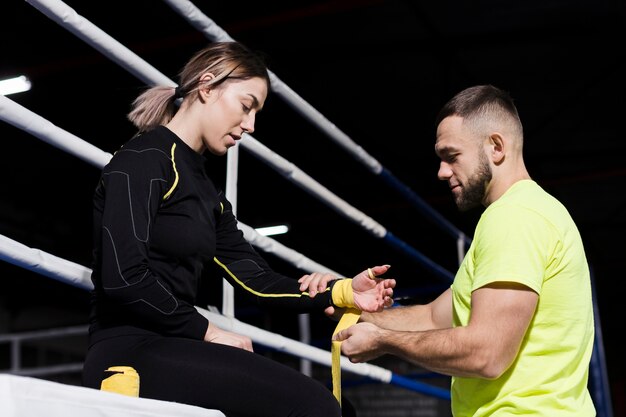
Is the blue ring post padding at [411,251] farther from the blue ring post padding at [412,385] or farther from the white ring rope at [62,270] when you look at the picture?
the white ring rope at [62,270]

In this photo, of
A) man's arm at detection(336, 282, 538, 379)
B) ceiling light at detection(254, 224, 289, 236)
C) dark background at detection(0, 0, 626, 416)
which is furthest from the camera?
ceiling light at detection(254, 224, 289, 236)

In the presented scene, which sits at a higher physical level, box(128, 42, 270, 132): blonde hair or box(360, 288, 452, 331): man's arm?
box(128, 42, 270, 132): blonde hair

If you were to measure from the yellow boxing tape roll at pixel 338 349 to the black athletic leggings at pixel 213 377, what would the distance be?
0.17 m

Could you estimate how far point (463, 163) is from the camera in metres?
1.77

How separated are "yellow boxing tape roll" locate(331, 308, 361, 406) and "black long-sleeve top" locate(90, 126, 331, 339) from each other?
0.27 metres

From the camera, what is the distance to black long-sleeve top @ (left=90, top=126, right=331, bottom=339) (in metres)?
1.23

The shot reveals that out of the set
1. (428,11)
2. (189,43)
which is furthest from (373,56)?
(189,43)

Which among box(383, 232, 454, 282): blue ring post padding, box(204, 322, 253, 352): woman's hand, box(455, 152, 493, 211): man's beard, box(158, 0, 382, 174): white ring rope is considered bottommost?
box(204, 322, 253, 352): woman's hand

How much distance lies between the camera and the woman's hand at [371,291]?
1.60m

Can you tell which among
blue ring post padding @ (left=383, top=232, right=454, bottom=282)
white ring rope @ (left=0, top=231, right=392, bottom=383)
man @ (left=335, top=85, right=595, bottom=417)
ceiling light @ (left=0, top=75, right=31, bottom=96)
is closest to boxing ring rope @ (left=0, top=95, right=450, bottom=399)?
white ring rope @ (left=0, top=231, right=392, bottom=383)

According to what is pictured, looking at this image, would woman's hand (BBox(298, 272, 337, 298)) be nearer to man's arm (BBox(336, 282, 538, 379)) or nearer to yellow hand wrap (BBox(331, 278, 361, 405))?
yellow hand wrap (BBox(331, 278, 361, 405))

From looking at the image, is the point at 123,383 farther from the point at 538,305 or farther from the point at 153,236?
the point at 538,305

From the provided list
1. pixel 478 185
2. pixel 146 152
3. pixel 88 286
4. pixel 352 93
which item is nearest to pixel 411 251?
pixel 478 185

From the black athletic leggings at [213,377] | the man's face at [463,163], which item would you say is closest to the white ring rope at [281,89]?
the man's face at [463,163]
